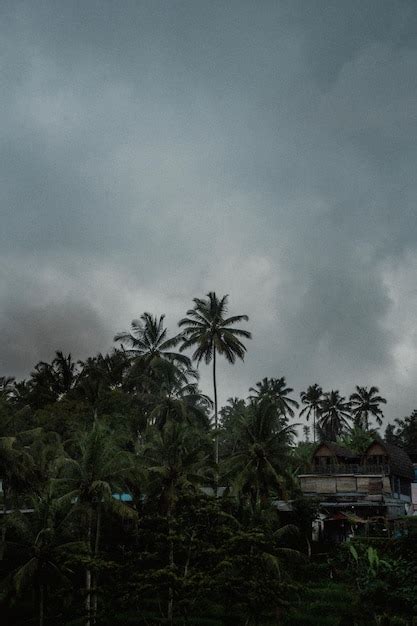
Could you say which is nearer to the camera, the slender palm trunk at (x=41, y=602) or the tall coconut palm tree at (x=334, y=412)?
the slender palm trunk at (x=41, y=602)

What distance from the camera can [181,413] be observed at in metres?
49.8

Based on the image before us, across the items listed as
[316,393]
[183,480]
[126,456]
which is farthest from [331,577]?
[316,393]

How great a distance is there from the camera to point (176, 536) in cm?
2786

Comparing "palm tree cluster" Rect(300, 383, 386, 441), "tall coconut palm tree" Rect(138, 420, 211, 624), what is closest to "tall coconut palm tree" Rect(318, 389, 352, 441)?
"palm tree cluster" Rect(300, 383, 386, 441)

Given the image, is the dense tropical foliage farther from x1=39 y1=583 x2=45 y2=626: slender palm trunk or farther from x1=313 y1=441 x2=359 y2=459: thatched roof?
x1=313 y1=441 x2=359 y2=459: thatched roof

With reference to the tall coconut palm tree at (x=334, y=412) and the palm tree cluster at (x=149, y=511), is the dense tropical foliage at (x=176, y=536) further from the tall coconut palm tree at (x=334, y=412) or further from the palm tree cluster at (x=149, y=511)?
the tall coconut palm tree at (x=334, y=412)

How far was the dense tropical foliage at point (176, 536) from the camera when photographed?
28.4 metres

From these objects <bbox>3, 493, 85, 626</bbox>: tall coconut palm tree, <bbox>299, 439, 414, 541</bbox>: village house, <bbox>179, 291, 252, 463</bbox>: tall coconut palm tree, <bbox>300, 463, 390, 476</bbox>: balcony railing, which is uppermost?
<bbox>179, 291, 252, 463</bbox>: tall coconut palm tree

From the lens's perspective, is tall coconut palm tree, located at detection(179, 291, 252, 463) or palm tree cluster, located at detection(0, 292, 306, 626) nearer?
palm tree cluster, located at detection(0, 292, 306, 626)

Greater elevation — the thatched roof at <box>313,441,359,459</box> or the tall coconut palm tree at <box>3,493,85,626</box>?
the thatched roof at <box>313,441,359,459</box>

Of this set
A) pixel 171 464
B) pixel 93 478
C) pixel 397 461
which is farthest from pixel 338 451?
pixel 93 478

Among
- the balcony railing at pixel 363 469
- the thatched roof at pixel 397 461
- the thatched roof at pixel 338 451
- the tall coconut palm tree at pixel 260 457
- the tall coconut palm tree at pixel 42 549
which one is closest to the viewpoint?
the tall coconut palm tree at pixel 42 549

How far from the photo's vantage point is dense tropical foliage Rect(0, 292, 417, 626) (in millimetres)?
28438

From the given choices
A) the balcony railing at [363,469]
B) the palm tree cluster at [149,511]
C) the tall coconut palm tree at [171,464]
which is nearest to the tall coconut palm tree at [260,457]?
the palm tree cluster at [149,511]
